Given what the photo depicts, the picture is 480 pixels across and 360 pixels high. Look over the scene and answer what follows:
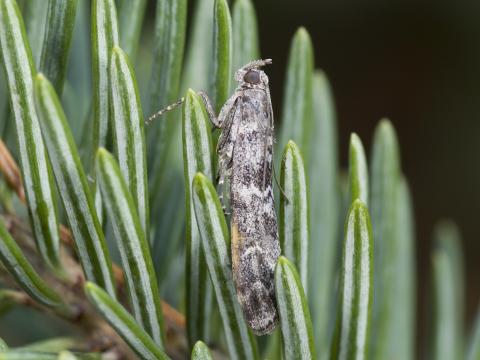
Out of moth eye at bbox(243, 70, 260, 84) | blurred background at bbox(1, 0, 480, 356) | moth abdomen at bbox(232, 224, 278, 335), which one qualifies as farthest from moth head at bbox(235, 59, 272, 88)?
blurred background at bbox(1, 0, 480, 356)

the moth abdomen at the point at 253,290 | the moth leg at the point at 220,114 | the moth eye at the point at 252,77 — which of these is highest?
the moth eye at the point at 252,77

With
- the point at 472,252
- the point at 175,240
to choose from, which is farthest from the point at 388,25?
the point at 175,240

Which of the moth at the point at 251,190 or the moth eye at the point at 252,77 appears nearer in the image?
the moth at the point at 251,190

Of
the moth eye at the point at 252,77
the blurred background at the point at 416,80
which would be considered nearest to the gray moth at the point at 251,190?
the moth eye at the point at 252,77

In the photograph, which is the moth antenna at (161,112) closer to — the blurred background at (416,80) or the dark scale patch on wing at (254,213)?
the dark scale patch on wing at (254,213)

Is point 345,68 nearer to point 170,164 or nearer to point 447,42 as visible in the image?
point 447,42

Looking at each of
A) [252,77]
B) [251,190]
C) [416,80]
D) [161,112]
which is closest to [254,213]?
[251,190]

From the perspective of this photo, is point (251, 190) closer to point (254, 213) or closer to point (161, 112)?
point (254, 213)

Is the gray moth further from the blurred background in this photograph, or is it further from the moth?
the blurred background
